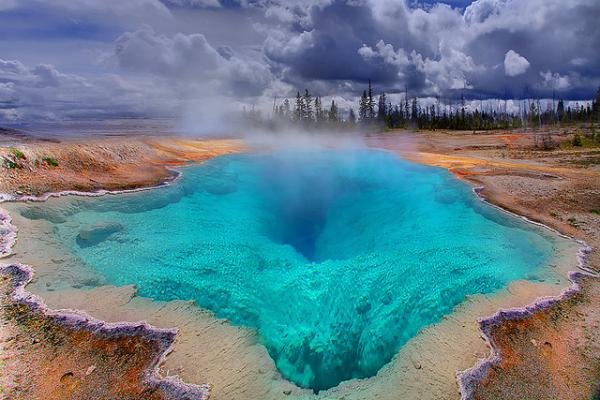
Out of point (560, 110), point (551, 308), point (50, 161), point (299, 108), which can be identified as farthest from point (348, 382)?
point (560, 110)

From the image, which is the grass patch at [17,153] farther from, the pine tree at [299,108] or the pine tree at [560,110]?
the pine tree at [560,110]

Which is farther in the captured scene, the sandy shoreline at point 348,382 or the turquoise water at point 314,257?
the turquoise water at point 314,257

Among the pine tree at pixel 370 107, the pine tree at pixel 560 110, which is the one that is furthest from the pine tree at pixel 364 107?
the pine tree at pixel 560 110

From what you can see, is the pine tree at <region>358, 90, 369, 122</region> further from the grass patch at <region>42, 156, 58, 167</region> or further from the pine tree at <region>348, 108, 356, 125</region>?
the grass patch at <region>42, 156, 58, 167</region>

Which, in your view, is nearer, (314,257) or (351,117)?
(314,257)

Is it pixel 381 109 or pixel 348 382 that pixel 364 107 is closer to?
pixel 381 109
